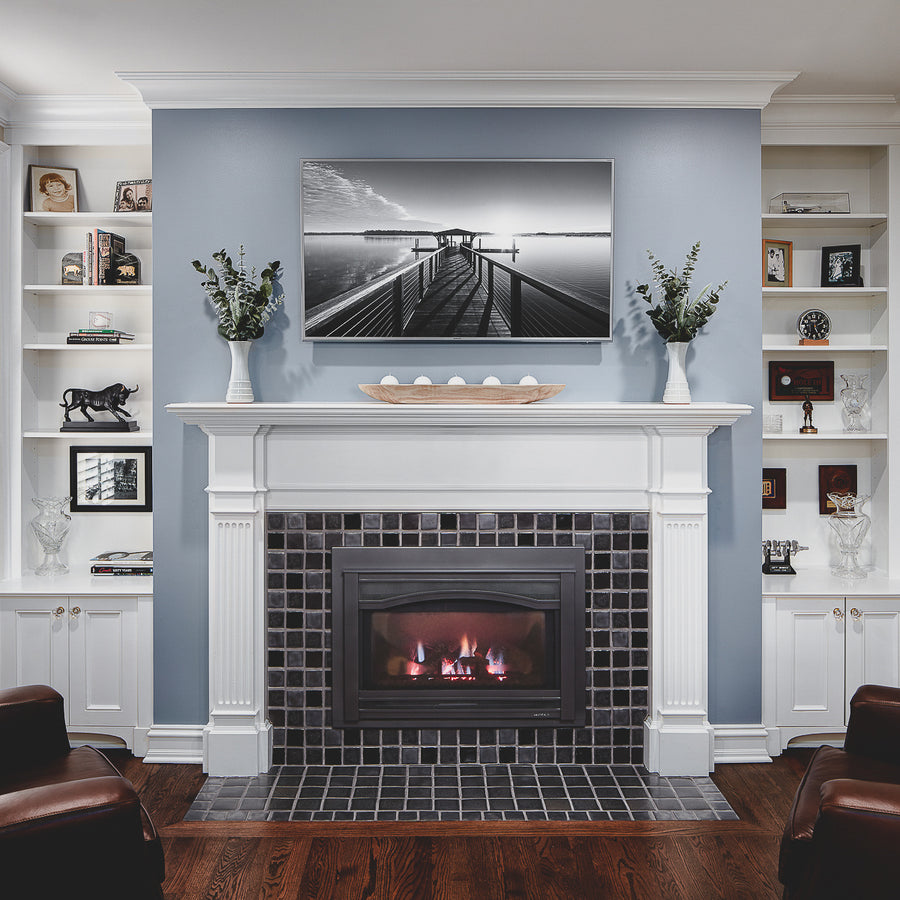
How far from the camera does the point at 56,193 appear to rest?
3.38m

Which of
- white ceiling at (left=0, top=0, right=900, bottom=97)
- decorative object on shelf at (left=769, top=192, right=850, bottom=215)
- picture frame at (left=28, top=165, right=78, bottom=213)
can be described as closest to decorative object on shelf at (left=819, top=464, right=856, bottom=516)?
decorative object on shelf at (left=769, top=192, right=850, bottom=215)

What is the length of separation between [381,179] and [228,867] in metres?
2.48

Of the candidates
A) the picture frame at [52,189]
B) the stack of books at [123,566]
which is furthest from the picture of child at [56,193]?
the stack of books at [123,566]

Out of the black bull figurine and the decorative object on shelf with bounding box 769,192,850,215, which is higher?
the decorative object on shelf with bounding box 769,192,850,215

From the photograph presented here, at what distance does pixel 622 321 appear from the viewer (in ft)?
10.1

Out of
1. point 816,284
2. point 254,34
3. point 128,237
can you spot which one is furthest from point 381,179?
point 816,284

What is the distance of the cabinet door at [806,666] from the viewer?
10.2 feet

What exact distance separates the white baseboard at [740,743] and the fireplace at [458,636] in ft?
1.95

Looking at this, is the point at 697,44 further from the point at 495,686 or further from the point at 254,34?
the point at 495,686

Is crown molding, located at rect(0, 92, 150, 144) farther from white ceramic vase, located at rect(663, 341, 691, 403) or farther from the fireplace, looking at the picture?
white ceramic vase, located at rect(663, 341, 691, 403)

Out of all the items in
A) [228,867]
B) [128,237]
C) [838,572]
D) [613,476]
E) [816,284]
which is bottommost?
[228,867]

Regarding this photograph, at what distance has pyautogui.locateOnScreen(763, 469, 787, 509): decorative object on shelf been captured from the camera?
3529mm

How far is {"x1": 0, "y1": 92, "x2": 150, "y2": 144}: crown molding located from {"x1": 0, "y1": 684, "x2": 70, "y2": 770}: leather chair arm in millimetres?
2294

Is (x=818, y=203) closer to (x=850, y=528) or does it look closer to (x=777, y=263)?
(x=777, y=263)
